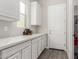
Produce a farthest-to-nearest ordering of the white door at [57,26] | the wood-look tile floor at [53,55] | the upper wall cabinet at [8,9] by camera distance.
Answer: the white door at [57,26] → the wood-look tile floor at [53,55] → the upper wall cabinet at [8,9]

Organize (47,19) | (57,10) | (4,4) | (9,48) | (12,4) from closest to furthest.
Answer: (9,48) → (4,4) → (12,4) → (57,10) → (47,19)

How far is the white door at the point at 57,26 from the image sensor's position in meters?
4.24

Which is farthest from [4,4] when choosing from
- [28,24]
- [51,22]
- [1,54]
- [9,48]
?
[51,22]

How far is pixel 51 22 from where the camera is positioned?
4.49 m

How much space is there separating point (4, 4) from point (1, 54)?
109 cm

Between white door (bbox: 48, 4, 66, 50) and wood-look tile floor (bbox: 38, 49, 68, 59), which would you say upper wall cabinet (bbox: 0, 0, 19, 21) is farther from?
white door (bbox: 48, 4, 66, 50)

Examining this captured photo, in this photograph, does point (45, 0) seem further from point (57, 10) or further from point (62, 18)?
point (62, 18)

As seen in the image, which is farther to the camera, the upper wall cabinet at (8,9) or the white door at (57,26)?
the white door at (57,26)

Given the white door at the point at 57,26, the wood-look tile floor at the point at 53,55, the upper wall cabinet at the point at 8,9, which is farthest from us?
the white door at the point at 57,26

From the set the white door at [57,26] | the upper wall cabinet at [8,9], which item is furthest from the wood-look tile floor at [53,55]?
the upper wall cabinet at [8,9]

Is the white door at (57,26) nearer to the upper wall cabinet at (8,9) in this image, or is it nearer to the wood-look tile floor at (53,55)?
the wood-look tile floor at (53,55)

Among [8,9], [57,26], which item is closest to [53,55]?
[57,26]

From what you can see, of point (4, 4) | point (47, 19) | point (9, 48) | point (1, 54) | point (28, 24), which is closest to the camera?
point (1, 54)

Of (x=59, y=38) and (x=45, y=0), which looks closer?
(x=59, y=38)
